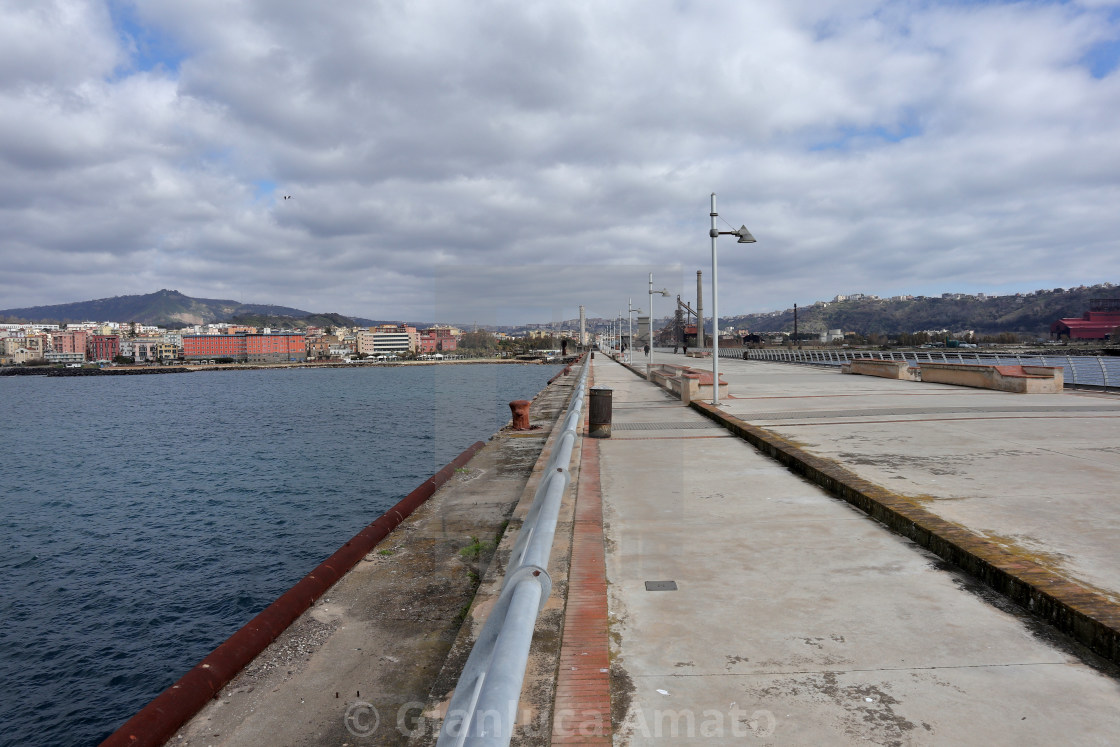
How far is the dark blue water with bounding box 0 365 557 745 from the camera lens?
8539 millimetres

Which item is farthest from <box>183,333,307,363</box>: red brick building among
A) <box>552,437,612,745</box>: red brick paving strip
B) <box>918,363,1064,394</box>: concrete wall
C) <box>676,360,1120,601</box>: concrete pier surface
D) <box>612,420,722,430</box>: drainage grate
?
<box>552,437,612,745</box>: red brick paving strip

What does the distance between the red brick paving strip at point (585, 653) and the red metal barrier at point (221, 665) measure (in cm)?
262

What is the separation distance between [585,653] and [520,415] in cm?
1358

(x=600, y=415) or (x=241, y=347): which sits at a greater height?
(x=241, y=347)

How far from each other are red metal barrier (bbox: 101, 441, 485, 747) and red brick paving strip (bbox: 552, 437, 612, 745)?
262 cm

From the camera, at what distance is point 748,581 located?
4707 mm

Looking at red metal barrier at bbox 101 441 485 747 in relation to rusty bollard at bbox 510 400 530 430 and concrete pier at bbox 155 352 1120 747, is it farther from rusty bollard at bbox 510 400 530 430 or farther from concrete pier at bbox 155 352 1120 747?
rusty bollard at bbox 510 400 530 430

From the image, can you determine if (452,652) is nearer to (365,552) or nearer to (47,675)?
(365,552)

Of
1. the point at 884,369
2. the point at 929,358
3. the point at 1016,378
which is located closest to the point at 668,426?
the point at 1016,378

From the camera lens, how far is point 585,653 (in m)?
3.55

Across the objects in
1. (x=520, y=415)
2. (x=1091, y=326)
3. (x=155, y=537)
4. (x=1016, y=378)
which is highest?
(x=1091, y=326)

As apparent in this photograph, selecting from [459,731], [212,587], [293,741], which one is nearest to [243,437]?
[212,587]

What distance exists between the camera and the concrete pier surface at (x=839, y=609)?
298cm

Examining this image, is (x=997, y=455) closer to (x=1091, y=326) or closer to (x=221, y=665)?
(x=221, y=665)
